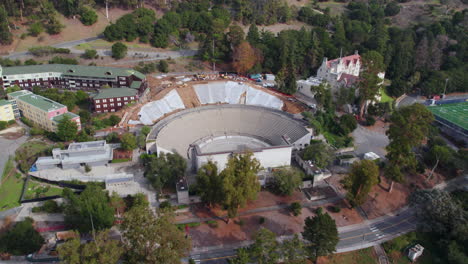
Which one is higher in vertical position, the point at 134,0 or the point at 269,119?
the point at 134,0

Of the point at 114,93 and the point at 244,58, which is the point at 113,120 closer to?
the point at 114,93

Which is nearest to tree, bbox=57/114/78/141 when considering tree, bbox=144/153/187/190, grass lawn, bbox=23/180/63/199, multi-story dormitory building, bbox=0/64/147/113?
grass lawn, bbox=23/180/63/199

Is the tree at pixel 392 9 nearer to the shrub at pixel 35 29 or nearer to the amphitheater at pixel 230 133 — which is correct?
the amphitheater at pixel 230 133

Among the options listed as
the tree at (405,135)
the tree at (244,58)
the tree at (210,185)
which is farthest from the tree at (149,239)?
the tree at (244,58)

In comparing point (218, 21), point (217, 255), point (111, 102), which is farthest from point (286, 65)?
point (217, 255)

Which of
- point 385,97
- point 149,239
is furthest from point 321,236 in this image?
point 385,97

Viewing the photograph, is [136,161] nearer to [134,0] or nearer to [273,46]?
[273,46]
